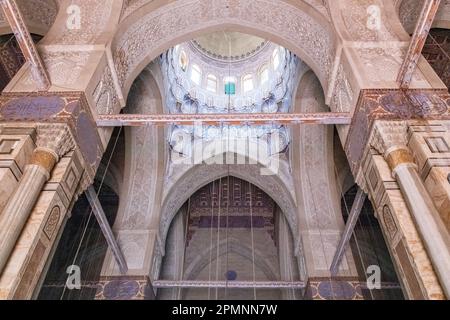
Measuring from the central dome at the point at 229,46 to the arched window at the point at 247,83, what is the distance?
0.78 meters

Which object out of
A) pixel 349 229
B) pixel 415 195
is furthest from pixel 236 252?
pixel 415 195

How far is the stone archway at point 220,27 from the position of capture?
18.0ft

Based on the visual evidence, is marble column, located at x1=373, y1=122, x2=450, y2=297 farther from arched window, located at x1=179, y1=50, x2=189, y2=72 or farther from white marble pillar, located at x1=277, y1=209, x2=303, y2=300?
arched window, located at x1=179, y1=50, x2=189, y2=72

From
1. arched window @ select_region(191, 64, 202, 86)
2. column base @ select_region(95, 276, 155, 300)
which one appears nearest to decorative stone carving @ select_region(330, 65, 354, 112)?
column base @ select_region(95, 276, 155, 300)

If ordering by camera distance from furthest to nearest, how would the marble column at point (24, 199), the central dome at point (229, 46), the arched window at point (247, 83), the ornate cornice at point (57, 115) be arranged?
the central dome at point (229, 46) → the arched window at point (247, 83) → the ornate cornice at point (57, 115) → the marble column at point (24, 199)

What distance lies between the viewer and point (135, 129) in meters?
8.51

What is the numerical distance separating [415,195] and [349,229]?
7.95 ft

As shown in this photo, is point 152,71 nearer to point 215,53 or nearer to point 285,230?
point 215,53

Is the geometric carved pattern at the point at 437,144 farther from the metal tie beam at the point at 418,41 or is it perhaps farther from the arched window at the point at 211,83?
the arched window at the point at 211,83

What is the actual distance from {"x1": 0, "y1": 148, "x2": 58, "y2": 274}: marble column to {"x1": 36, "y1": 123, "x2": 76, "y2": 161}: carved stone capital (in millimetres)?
51

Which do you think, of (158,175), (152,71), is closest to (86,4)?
(152,71)

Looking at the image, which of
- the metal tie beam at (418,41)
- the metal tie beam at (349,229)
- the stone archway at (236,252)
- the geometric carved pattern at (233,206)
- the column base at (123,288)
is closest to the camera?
the metal tie beam at (418,41)

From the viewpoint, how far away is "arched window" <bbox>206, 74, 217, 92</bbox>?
11459 millimetres

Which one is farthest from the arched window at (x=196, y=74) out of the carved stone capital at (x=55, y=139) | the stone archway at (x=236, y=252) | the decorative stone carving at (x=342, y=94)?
the carved stone capital at (x=55, y=139)
